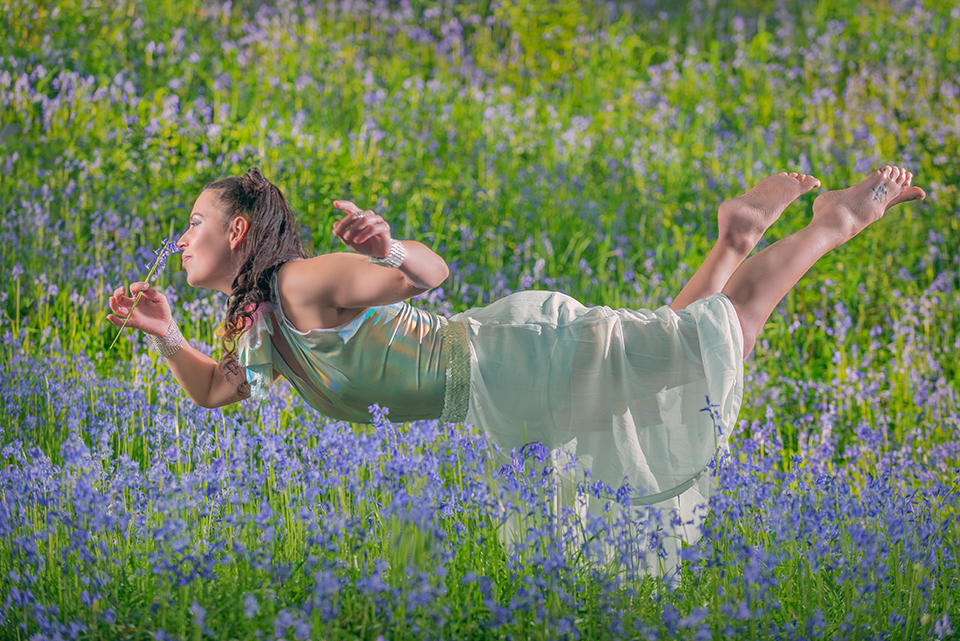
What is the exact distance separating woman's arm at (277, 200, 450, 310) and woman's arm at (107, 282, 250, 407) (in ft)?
1.40

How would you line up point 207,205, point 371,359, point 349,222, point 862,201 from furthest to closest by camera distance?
1. point 862,201
2. point 207,205
3. point 371,359
4. point 349,222

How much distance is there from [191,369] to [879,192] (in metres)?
2.38

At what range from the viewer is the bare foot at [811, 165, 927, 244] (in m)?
2.74

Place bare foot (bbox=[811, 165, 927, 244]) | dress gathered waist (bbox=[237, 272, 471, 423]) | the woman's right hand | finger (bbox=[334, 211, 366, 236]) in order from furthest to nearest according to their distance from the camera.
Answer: bare foot (bbox=[811, 165, 927, 244])
the woman's right hand
dress gathered waist (bbox=[237, 272, 471, 423])
finger (bbox=[334, 211, 366, 236])

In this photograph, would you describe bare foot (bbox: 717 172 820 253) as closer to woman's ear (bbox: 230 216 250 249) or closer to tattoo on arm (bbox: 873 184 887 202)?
tattoo on arm (bbox: 873 184 887 202)

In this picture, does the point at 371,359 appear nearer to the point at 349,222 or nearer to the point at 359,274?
the point at 359,274

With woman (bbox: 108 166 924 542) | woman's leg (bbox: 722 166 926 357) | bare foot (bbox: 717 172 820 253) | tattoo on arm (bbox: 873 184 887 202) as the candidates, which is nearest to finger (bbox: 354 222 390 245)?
woman (bbox: 108 166 924 542)

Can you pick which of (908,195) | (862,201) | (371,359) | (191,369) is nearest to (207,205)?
(191,369)

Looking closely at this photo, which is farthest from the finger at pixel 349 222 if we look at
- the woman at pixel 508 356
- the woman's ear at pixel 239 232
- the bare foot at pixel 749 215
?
the bare foot at pixel 749 215

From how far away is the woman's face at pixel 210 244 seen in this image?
240cm

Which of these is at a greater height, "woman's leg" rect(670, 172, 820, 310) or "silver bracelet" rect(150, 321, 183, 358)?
"woman's leg" rect(670, 172, 820, 310)

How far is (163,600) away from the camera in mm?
1695

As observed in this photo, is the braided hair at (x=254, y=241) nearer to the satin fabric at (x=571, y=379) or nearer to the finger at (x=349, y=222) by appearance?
the satin fabric at (x=571, y=379)

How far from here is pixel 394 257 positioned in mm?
2010
